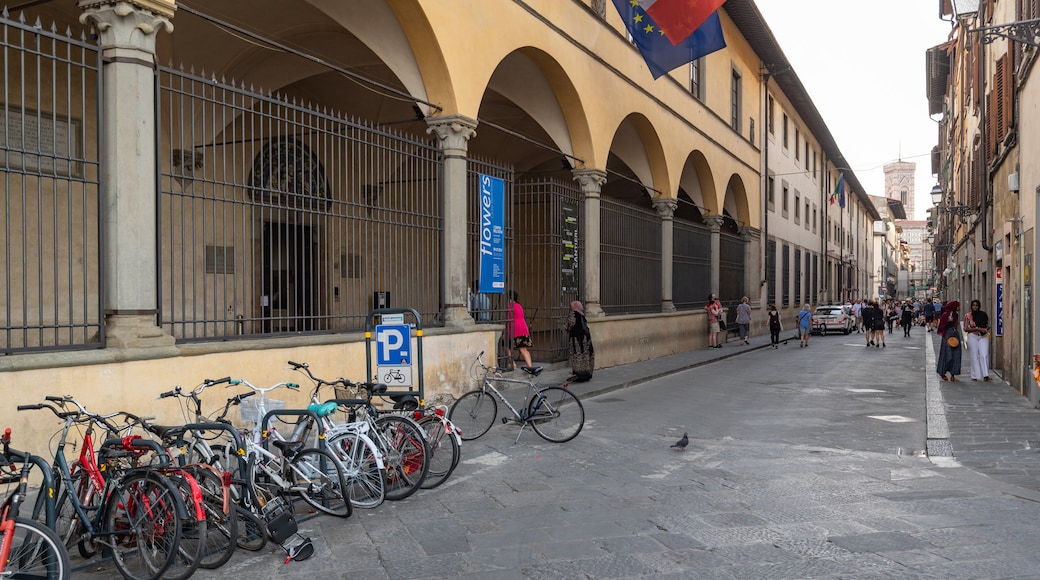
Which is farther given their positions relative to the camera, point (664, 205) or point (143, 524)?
point (664, 205)

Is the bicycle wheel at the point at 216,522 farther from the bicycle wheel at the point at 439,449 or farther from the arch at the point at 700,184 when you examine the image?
the arch at the point at 700,184

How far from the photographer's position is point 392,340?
7137mm

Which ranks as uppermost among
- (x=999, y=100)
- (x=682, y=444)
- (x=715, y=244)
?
(x=999, y=100)

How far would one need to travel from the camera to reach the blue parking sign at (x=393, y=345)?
7.11 m

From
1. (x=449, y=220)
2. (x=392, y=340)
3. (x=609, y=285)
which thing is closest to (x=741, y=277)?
(x=609, y=285)

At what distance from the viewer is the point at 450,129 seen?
1133cm

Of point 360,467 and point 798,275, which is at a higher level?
point 798,275

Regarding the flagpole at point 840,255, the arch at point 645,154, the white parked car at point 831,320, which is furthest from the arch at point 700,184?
the flagpole at point 840,255

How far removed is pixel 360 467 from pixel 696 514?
7.82 feet

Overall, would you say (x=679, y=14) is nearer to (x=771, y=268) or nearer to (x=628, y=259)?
(x=628, y=259)

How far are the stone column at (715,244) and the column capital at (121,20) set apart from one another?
1937 cm

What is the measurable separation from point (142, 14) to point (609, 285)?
458 inches

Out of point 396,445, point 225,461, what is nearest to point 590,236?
point 396,445

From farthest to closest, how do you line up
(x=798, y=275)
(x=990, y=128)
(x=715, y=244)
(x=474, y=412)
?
(x=798, y=275) → (x=715, y=244) → (x=990, y=128) → (x=474, y=412)
